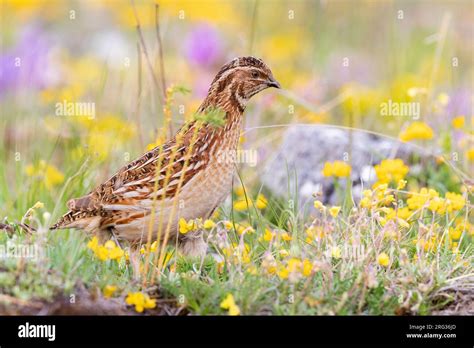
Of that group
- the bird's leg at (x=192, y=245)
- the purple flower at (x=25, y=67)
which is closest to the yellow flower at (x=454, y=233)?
the bird's leg at (x=192, y=245)

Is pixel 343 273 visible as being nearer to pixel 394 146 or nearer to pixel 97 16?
pixel 394 146

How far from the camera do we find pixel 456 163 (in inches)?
314

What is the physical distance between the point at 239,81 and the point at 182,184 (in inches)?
33.2

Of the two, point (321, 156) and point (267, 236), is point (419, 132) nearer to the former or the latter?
point (321, 156)

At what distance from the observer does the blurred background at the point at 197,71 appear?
8.29m

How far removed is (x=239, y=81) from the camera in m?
6.37

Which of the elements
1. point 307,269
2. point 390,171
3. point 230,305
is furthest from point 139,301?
point 390,171

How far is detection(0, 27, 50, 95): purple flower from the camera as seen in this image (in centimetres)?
1084

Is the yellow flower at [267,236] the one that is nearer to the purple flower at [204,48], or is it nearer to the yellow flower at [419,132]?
the yellow flower at [419,132]

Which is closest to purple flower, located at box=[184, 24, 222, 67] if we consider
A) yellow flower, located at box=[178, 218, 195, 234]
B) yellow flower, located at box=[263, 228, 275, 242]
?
yellow flower, located at box=[263, 228, 275, 242]

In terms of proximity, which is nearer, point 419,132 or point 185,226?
point 185,226

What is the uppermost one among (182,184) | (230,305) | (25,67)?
(25,67)

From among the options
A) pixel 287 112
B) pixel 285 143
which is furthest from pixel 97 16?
pixel 285 143
